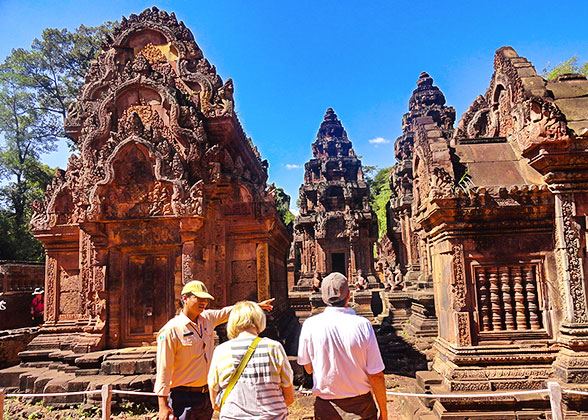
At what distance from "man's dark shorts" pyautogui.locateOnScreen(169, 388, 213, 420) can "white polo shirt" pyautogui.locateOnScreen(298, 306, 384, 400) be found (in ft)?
3.72

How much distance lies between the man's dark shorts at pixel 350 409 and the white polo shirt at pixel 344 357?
49mm

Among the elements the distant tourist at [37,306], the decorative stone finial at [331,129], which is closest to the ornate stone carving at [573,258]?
the distant tourist at [37,306]

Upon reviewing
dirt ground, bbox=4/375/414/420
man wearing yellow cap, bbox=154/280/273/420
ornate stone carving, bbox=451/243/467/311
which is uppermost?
ornate stone carving, bbox=451/243/467/311

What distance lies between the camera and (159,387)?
3049 millimetres

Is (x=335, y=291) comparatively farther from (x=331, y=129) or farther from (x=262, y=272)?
(x=331, y=129)

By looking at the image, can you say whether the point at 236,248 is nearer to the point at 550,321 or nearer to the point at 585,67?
the point at 550,321

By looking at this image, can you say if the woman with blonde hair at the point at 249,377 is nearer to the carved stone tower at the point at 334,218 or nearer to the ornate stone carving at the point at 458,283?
the ornate stone carving at the point at 458,283

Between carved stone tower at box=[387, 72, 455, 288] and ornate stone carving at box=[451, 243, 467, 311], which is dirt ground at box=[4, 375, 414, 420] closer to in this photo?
ornate stone carving at box=[451, 243, 467, 311]

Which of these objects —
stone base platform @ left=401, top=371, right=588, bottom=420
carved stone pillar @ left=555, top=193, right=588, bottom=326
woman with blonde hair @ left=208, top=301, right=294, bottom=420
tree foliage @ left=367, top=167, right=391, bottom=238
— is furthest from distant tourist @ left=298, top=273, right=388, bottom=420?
tree foliage @ left=367, top=167, right=391, bottom=238

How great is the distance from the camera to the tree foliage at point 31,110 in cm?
2023

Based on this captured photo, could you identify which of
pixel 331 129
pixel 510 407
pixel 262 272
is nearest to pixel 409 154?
pixel 331 129

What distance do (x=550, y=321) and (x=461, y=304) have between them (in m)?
1.12

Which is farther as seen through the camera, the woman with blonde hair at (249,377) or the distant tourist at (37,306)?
the distant tourist at (37,306)

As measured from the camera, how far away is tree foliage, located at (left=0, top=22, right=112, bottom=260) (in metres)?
20.2
